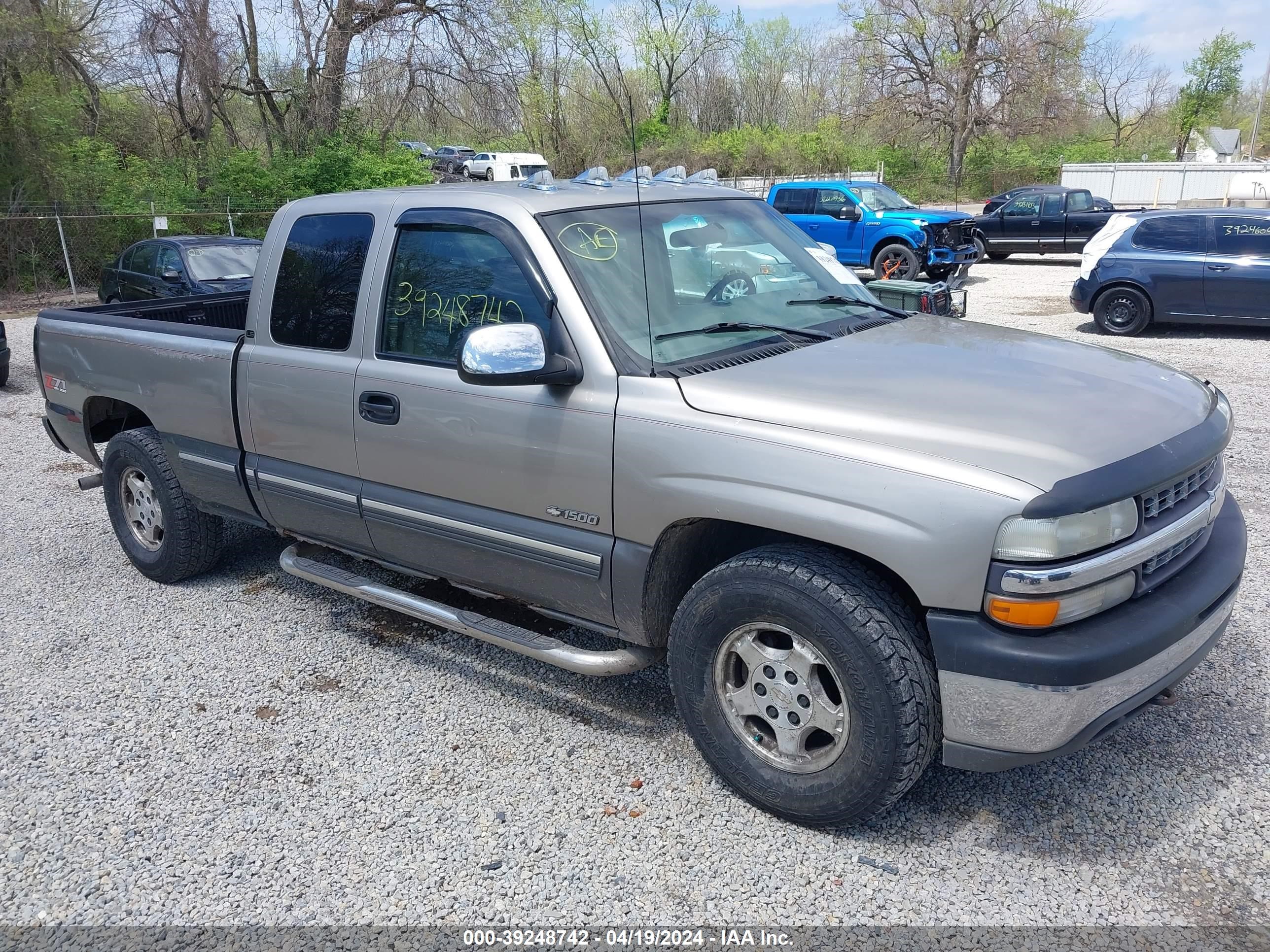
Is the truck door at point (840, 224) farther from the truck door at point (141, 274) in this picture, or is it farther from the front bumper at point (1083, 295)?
the truck door at point (141, 274)

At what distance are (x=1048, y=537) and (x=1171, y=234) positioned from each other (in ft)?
37.6

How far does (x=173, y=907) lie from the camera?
2844mm

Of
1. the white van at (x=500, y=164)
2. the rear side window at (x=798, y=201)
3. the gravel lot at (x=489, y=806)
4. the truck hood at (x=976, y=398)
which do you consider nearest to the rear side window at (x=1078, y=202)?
the rear side window at (x=798, y=201)

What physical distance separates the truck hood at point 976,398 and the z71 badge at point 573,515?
1.82 feet

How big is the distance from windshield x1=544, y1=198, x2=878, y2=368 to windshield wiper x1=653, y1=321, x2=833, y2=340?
1 centimetres

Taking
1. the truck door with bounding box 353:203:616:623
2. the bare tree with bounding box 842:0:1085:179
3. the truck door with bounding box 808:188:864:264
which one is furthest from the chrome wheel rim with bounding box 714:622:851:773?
the bare tree with bounding box 842:0:1085:179

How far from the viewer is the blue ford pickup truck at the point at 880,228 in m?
17.6

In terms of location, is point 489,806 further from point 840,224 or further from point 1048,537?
point 840,224

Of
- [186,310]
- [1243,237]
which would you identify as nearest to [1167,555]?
[186,310]

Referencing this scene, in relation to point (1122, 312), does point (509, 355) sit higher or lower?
higher

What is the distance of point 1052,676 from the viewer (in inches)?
98.2

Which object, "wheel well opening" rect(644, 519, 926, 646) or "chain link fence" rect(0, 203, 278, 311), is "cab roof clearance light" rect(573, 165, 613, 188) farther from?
"chain link fence" rect(0, 203, 278, 311)

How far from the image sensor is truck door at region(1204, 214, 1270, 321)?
37.0 feet

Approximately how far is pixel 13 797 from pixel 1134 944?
11.8 feet
